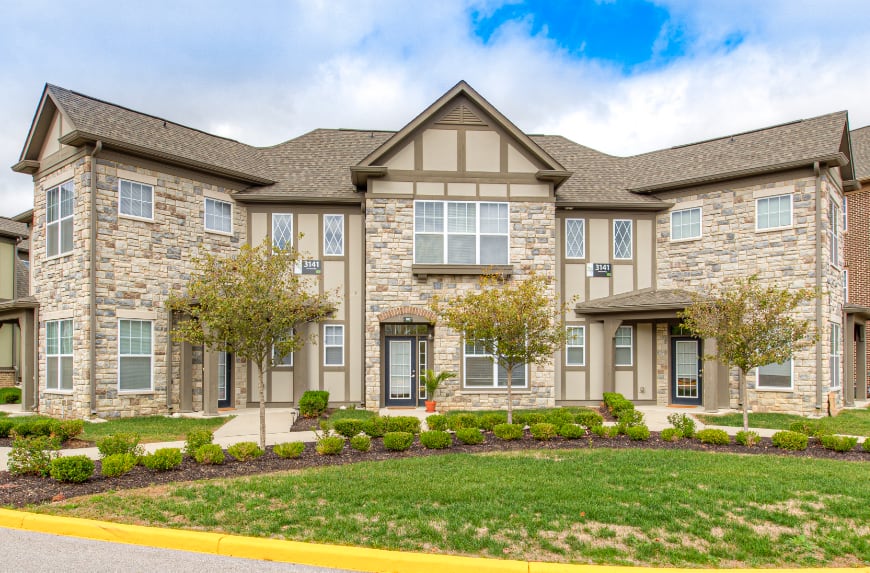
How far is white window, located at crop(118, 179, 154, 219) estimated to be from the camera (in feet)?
51.6

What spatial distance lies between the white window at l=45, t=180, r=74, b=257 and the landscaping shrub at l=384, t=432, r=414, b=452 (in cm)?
1043

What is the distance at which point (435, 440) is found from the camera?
10641 millimetres

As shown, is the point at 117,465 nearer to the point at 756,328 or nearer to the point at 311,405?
the point at 311,405

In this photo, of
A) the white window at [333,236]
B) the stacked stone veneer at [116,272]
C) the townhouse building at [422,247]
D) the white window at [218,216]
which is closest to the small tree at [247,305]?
the stacked stone veneer at [116,272]

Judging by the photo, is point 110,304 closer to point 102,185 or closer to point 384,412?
point 102,185

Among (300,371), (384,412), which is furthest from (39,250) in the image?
(384,412)

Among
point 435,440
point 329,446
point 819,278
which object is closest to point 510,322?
point 435,440

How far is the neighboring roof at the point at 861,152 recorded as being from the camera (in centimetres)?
2273

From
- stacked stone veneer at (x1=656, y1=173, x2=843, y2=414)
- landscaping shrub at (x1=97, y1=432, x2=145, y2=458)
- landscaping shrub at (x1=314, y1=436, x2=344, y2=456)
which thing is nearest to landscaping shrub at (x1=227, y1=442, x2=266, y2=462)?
landscaping shrub at (x1=314, y1=436, x2=344, y2=456)

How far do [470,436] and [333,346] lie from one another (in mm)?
8055

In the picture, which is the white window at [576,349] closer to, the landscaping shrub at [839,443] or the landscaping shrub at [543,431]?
the landscaping shrub at [543,431]

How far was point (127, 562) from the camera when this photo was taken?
223 inches

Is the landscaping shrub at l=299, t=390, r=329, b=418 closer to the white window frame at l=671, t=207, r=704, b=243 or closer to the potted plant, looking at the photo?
the potted plant

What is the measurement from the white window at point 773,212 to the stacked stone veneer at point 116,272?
14563 mm
